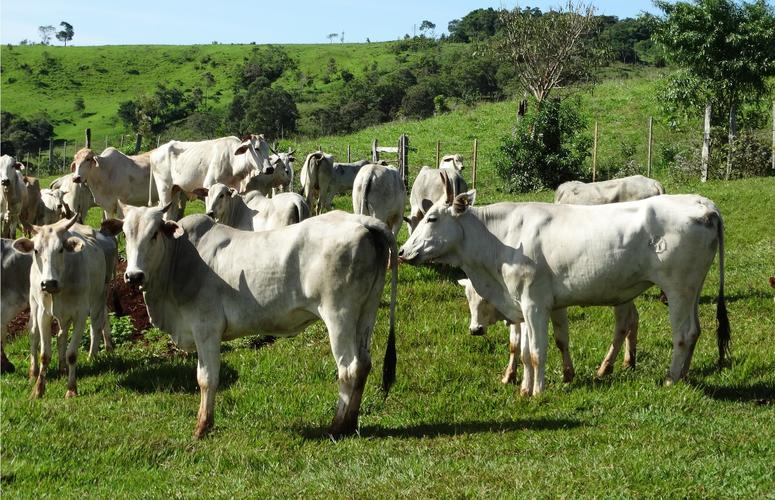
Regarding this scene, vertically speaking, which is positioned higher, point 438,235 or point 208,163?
point 208,163

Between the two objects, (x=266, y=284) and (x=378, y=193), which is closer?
(x=266, y=284)

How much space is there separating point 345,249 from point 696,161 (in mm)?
22137

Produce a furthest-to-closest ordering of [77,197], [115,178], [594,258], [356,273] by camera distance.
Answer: [77,197] < [115,178] < [594,258] < [356,273]

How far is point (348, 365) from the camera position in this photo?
8375mm

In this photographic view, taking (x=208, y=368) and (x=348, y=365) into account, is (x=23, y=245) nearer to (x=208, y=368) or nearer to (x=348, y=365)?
(x=208, y=368)

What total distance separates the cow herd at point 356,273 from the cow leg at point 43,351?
1 cm

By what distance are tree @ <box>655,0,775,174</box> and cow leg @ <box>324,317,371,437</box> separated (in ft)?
79.3

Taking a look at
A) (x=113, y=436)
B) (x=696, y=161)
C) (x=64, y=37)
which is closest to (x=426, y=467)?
(x=113, y=436)

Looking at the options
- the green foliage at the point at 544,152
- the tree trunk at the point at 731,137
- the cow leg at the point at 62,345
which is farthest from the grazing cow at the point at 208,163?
the tree trunk at the point at 731,137

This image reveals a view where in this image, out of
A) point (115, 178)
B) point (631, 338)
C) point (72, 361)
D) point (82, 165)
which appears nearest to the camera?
point (72, 361)

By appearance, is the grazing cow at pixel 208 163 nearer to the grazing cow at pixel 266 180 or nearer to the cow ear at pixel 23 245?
the grazing cow at pixel 266 180

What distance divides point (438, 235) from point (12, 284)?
570cm

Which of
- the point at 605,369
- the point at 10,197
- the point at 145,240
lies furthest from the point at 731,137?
the point at 145,240

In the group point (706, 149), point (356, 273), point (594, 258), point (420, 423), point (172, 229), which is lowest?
point (420, 423)
